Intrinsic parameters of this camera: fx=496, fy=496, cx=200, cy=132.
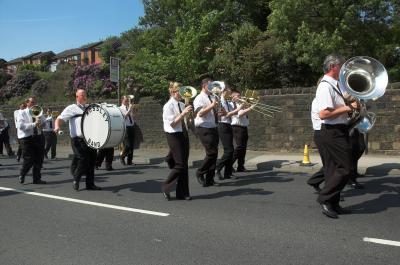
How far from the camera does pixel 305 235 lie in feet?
18.5

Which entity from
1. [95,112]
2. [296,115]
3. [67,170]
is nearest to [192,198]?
[95,112]

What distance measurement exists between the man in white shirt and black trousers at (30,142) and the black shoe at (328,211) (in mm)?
6222

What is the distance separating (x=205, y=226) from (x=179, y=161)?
5.88 ft

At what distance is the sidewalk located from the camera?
1064 centimetres

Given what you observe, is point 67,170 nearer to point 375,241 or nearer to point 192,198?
point 192,198

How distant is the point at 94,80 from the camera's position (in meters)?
29.7

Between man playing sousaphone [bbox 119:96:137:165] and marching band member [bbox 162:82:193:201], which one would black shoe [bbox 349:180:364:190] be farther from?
Answer: man playing sousaphone [bbox 119:96:137:165]

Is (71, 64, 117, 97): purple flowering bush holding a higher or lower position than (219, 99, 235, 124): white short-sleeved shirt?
higher

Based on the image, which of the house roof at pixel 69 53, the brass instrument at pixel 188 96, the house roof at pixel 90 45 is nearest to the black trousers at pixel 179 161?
the brass instrument at pixel 188 96

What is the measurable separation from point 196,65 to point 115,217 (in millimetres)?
13402

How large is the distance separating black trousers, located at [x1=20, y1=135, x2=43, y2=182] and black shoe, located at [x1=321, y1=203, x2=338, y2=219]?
6.22m

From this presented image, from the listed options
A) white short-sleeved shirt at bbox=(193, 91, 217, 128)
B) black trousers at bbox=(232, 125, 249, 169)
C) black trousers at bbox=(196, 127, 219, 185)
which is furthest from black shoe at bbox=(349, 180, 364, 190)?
black trousers at bbox=(232, 125, 249, 169)

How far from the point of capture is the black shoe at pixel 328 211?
6345mm

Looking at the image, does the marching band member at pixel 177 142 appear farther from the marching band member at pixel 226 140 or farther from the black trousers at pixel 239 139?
the black trousers at pixel 239 139
